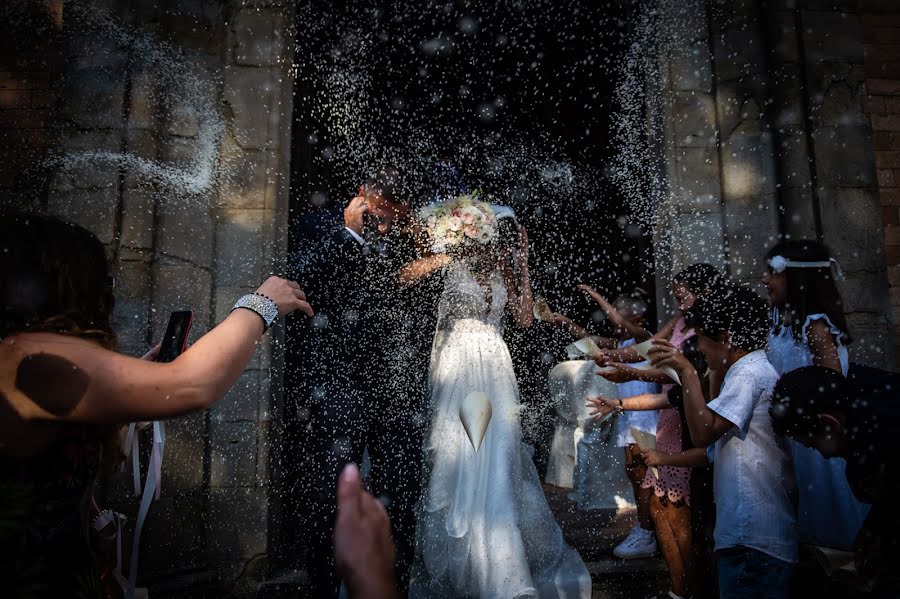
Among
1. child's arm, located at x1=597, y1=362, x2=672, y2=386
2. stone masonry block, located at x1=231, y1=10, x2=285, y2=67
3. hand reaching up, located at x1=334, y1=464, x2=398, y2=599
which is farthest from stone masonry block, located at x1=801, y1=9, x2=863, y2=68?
hand reaching up, located at x1=334, y1=464, x2=398, y2=599

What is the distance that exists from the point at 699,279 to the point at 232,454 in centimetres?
332

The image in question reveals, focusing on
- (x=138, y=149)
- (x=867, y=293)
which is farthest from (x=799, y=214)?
(x=138, y=149)

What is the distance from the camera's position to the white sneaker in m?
4.12

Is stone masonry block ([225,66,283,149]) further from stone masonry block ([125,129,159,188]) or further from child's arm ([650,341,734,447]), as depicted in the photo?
child's arm ([650,341,734,447])

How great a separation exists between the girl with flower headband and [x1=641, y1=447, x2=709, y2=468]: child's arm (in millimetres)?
404

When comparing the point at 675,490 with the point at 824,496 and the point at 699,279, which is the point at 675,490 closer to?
the point at 824,496

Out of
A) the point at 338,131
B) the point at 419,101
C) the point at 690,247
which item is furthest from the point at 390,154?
the point at 690,247

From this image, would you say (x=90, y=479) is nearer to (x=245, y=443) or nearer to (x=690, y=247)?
(x=245, y=443)

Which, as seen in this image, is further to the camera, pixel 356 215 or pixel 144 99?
pixel 144 99

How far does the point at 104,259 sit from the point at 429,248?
9.25 feet

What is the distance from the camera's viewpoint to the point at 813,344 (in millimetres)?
3000

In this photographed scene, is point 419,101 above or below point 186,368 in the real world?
above

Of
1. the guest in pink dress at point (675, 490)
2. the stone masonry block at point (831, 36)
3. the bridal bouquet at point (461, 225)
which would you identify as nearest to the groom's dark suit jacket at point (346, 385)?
the bridal bouquet at point (461, 225)

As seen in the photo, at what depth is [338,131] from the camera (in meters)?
6.25
